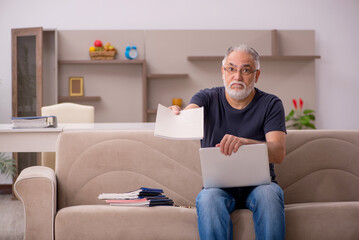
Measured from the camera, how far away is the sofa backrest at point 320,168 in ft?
8.79

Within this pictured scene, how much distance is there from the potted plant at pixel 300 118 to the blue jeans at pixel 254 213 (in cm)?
354

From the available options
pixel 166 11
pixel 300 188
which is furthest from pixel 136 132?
pixel 166 11

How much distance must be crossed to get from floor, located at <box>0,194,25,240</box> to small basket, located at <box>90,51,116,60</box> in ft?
5.99

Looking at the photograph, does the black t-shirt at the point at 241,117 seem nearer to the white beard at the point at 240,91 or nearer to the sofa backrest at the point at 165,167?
the white beard at the point at 240,91

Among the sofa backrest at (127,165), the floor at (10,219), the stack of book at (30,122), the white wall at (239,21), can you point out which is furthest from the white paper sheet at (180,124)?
the white wall at (239,21)

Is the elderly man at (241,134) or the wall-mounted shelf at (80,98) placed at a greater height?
the wall-mounted shelf at (80,98)

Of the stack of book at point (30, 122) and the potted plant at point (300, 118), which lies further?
the potted plant at point (300, 118)

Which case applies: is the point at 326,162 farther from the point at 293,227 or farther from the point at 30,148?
the point at 30,148

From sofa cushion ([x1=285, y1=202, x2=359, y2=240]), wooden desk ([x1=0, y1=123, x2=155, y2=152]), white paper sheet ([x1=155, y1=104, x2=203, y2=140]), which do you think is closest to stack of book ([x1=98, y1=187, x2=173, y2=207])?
white paper sheet ([x1=155, y1=104, x2=203, y2=140])

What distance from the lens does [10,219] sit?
12.9ft

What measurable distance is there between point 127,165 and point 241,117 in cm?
75

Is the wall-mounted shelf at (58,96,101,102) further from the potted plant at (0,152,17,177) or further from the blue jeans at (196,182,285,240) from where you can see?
the blue jeans at (196,182,285,240)

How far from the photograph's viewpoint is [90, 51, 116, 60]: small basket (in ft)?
17.7

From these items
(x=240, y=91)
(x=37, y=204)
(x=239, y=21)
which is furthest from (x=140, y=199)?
(x=239, y=21)
